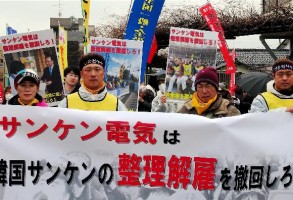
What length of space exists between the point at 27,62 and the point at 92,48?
0.80 m

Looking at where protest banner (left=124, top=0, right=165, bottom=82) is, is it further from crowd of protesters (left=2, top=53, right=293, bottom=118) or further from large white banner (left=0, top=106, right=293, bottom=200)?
large white banner (left=0, top=106, right=293, bottom=200)

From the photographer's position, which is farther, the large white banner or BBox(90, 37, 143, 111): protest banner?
BBox(90, 37, 143, 111): protest banner

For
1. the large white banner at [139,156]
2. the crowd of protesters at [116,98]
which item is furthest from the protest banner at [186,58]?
the large white banner at [139,156]

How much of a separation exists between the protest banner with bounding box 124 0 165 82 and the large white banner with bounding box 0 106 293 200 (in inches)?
161

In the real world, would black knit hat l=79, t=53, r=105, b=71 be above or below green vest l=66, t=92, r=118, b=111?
above

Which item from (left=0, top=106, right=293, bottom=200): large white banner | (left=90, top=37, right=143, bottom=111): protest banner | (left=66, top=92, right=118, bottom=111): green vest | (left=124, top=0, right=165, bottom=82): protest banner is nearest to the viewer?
(left=0, top=106, right=293, bottom=200): large white banner

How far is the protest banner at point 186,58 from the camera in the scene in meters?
6.98

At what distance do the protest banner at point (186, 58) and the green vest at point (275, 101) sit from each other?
2.63 m

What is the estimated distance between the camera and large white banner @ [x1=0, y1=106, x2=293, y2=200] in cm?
360

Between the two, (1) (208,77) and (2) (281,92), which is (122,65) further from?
(2) (281,92)

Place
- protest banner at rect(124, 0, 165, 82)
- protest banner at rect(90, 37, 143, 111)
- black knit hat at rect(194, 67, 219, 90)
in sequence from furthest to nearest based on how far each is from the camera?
1. protest banner at rect(124, 0, 165, 82)
2. protest banner at rect(90, 37, 143, 111)
3. black knit hat at rect(194, 67, 219, 90)

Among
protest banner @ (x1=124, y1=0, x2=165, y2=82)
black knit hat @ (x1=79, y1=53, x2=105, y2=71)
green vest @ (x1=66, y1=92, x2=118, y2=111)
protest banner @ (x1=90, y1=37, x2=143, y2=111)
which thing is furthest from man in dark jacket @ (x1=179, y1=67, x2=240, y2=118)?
protest banner @ (x1=124, y1=0, x2=165, y2=82)

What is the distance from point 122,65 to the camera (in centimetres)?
660

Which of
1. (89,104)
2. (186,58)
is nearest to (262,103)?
(89,104)
